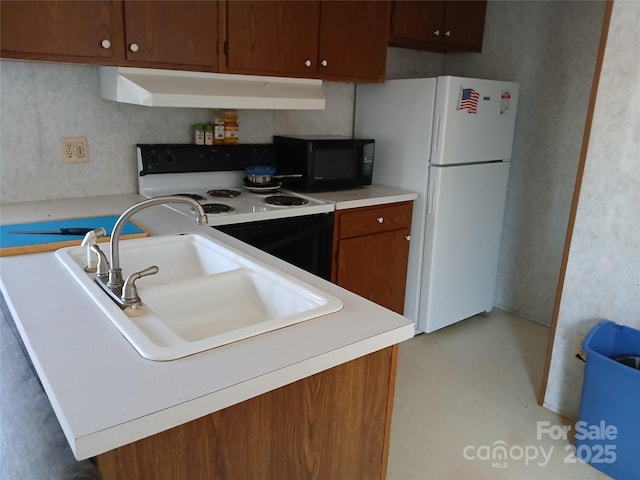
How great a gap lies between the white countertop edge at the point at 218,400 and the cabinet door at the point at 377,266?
1.60 m

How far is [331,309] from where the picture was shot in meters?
1.12

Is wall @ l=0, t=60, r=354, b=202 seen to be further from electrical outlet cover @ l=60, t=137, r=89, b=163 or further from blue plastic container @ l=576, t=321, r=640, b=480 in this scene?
blue plastic container @ l=576, t=321, r=640, b=480

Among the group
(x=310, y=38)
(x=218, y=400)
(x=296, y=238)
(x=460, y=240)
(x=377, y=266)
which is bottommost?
(x=377, y=266)

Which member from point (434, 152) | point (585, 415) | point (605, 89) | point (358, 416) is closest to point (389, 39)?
point (434, 152)

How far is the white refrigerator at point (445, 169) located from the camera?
9.05 ft

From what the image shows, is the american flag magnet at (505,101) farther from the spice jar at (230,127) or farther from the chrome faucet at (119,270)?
the chrome faucet at (119,270)

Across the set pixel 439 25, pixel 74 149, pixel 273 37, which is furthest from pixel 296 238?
pixel 439 25

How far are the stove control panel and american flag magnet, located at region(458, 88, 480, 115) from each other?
3.48 ft

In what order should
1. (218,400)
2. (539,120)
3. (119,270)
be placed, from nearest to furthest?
(218,400) → (119,270) → (539,120)

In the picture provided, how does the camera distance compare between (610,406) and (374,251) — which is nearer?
(610,406)

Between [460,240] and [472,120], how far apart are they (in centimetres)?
70

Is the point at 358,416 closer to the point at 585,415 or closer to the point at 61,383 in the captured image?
the point at 61,383

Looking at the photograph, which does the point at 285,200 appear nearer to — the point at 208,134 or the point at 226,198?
the point at 226,198

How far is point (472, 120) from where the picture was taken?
282cm
